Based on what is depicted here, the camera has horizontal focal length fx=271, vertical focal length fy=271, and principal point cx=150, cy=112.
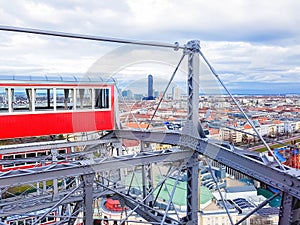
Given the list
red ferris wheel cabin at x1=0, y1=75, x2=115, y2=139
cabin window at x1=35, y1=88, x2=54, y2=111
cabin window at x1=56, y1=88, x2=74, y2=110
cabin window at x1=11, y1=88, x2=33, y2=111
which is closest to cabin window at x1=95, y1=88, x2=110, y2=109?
red ferris wheel cabin at x1=0, y1=75, x2=115, y2=139

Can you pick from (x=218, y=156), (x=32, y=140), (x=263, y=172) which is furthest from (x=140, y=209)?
(x=32, y=140)

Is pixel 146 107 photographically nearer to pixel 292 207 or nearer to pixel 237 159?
pixel 237 159

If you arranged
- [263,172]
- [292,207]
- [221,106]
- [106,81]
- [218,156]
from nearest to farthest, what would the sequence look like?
[292,207], [263,172], [218,156], [221,106], [106,81]

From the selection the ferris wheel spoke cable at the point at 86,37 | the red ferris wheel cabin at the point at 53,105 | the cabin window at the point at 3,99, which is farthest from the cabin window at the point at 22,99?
the ferris wheel spoke cable at the point at 86,37

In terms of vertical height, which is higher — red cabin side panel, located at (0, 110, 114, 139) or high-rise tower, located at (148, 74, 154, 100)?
high-rise tower, located at (148, 74, 154, 100)

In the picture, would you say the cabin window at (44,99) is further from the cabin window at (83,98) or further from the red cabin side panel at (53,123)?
the cabin window at (83,98)

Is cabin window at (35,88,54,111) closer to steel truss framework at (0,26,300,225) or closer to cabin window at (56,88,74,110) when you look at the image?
cabin window at (56,88,74,110)

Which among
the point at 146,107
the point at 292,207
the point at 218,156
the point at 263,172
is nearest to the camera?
the point at 292,207
